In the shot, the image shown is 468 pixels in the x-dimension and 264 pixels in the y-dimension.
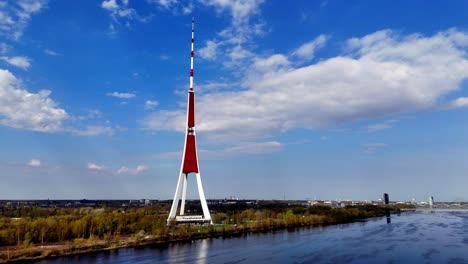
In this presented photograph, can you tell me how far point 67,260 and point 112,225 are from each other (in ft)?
26.6

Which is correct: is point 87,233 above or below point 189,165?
below

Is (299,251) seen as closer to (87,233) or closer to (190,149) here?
(190,149)

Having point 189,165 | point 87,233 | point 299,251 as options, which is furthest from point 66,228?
point 299,251

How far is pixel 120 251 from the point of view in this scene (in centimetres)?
1744

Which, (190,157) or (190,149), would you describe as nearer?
(190,157)

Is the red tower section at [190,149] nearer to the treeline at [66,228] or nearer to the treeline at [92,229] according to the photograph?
the treeline at [92,229]

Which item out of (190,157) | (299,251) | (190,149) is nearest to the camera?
(299,251)

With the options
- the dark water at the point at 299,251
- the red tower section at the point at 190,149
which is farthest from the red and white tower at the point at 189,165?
the dark water at the point at 299,251

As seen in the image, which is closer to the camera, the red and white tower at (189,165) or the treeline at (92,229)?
A: the treeline at (92,229)

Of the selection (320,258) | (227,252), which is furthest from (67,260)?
(320,258)

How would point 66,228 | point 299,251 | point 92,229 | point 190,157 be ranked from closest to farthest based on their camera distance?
point 299,251, point 66,228, point 92,229, point 190,157

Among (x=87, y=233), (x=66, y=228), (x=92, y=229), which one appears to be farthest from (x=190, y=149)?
(x=66, y=228)

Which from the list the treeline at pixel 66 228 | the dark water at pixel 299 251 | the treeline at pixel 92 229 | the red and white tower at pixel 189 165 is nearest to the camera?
the dark water at pixel 299 251

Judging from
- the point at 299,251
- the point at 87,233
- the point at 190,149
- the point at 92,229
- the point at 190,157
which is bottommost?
the point at 299,251
